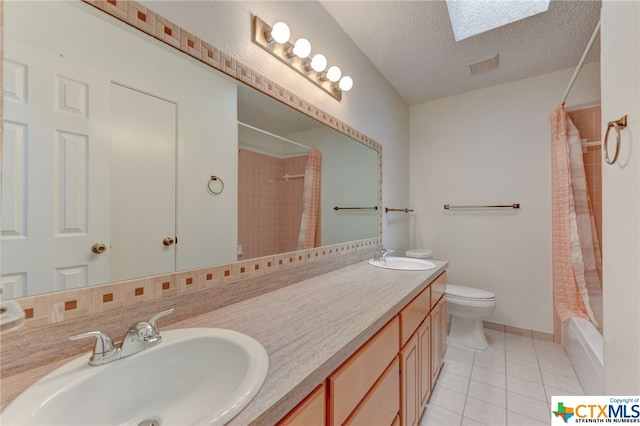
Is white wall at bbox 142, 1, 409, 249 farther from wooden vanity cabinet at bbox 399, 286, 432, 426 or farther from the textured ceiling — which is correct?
wooden vanity cabinet at bbox 399, 286, 432, 426

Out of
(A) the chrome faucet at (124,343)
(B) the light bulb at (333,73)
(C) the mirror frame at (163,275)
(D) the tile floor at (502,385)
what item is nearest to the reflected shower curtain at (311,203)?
(C) the mirror frame at (163,275)

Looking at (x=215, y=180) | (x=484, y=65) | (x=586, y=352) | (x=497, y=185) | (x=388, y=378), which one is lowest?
(x=586, y=352)

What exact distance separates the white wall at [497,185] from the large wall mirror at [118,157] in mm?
2069

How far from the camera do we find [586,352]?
60.5 inches

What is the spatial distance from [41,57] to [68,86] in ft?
0.23

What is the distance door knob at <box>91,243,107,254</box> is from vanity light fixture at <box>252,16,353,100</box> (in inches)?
39.2

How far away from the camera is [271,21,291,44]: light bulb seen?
1.14 metres

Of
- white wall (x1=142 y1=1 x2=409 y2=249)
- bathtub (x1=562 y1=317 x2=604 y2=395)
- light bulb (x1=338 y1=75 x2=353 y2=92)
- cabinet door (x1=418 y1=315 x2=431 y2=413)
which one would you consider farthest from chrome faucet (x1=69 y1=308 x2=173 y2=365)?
bathtub (x1=562 y1=317 x2=604 y2=395)

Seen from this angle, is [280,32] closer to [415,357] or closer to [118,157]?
[118,157]

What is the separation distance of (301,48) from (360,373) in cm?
144

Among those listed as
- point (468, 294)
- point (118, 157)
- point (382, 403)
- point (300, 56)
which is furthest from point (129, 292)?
point (468, 294)

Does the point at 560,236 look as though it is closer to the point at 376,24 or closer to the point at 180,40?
the point at 376,24

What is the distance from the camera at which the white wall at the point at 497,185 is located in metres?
2.22

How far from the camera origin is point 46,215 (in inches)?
23.3
